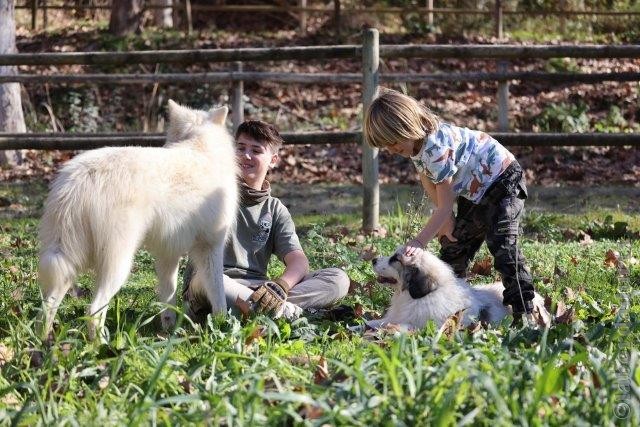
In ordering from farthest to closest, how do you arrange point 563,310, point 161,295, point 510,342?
point 161,295 < point 563,310 < point 510,342

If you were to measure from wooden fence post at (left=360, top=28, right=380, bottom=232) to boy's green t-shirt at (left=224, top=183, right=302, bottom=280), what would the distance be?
250cm

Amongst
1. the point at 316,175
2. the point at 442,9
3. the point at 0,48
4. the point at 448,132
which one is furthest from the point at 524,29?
the point at 448,132

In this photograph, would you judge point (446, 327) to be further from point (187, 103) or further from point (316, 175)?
point (187, 103)

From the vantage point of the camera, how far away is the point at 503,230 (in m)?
5.11

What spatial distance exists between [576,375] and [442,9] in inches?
662

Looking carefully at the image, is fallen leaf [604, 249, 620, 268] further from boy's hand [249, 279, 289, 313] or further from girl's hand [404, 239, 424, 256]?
boy's hand [249, 279, 289, 313]

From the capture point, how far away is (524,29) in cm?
1959

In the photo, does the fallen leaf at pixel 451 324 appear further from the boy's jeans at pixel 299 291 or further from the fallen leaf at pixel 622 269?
the fallen leaf at pixel 622 269

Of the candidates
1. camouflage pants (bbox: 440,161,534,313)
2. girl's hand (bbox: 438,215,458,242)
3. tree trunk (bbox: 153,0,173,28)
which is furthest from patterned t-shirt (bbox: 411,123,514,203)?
tree trunk (bbox: 153,0,173,28)

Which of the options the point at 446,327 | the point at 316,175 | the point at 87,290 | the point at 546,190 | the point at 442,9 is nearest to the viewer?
the point at 446,327

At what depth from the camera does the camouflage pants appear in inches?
197

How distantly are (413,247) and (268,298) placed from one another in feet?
2.70

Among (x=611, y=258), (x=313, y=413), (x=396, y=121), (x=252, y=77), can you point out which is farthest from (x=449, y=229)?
(x=252, y=77)

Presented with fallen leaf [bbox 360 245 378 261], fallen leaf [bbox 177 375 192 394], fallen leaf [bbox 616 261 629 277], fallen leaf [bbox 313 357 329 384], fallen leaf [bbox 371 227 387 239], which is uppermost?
fallen leaf [bbox 313 357 329 384]
